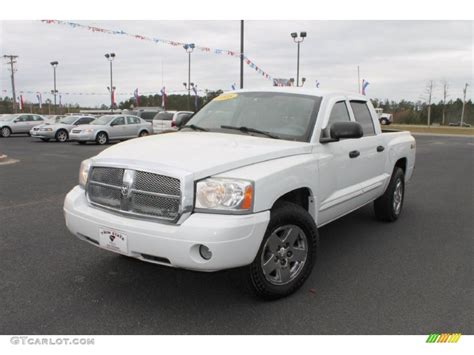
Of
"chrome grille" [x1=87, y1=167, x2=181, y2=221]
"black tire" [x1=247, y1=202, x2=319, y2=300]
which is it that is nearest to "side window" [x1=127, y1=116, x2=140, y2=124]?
"chrome grille" [x1=87, y1=167, x2=181, y2=221]

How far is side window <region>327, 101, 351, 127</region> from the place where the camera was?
14.7 feet

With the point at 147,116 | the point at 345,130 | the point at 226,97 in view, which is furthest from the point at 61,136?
the point at 345,130

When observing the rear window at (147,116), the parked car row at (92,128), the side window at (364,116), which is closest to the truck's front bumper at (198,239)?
the side window at (364,116)

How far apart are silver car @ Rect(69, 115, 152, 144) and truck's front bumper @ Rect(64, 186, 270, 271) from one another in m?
17.8

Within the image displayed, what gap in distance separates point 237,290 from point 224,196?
101 centimetres

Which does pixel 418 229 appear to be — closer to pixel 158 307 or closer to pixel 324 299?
pixel 324 299

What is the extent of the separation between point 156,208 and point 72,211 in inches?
34.2

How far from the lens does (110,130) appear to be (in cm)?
2045

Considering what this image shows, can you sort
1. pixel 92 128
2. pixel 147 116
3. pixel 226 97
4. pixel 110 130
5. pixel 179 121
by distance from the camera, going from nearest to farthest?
pixel 226 97 < pixel 179 121 < pixel 92 128 < pixel 110 130 < pixel 147 116

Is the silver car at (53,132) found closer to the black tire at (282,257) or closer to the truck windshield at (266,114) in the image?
the truck windshield at (266,114)

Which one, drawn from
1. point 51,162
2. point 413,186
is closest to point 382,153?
point 413,186

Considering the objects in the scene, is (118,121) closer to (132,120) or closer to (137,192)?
(132,120)

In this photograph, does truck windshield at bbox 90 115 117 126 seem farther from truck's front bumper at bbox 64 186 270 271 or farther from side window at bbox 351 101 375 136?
truck's front bumper at bbox 64 186 270 271

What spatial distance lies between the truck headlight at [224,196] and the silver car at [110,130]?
1804 centimetres
